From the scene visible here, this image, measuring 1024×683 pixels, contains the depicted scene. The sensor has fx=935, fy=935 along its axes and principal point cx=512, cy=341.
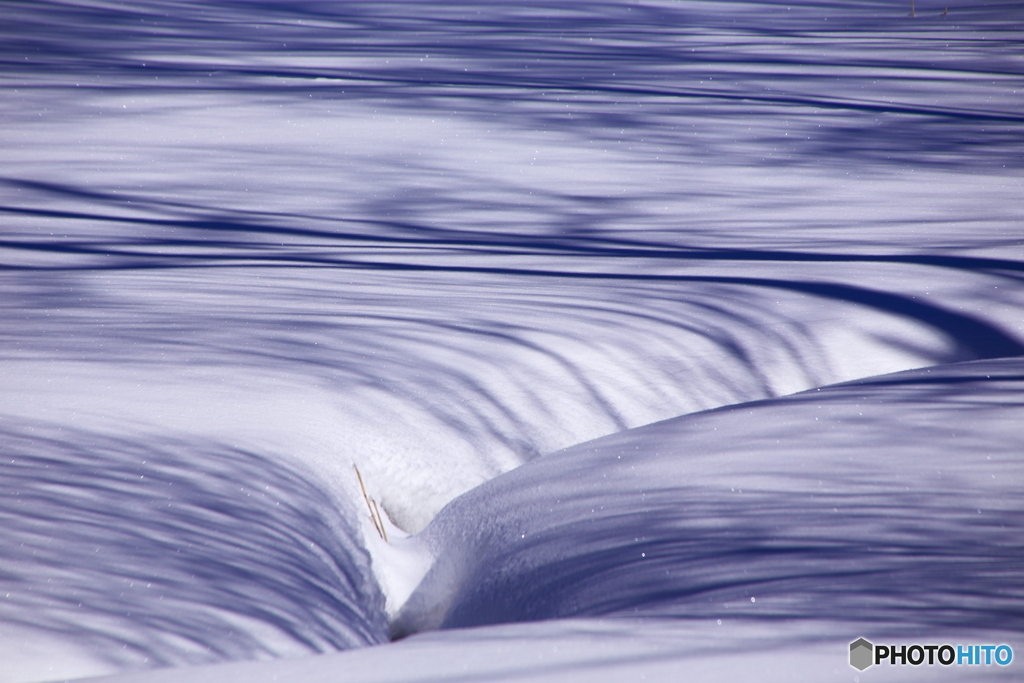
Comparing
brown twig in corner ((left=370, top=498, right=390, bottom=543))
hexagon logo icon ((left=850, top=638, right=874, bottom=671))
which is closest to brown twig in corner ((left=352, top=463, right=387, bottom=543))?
brown twig in corner ((left=370, top=498, right=390, bottom=543))

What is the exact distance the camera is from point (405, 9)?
485 cm

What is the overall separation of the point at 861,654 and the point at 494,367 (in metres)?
0.89

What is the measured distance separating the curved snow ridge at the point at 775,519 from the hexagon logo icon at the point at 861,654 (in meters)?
0.04

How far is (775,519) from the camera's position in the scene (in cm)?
100

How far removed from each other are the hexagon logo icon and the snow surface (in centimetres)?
1

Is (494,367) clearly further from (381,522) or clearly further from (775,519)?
(775,519)

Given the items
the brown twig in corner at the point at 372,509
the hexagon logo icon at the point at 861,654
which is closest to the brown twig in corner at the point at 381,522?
the brown twig in corner at the point at 372,509

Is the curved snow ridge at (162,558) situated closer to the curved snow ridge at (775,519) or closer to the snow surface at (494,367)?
the snow surface at (494,367)

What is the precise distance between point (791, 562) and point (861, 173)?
1904 millimetres

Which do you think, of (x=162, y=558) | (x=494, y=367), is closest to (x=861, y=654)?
(x=162, y=558)

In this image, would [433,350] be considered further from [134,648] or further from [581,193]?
[581,193]

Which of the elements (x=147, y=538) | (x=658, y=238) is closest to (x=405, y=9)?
(x=658, y=238)

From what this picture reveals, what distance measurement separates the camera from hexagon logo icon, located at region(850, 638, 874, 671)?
2.41ft

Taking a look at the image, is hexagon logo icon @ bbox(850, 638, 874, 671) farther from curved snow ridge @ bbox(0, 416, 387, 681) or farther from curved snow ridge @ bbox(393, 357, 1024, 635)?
curved snow ridge @ bbox(0, 416, 387, 681)
